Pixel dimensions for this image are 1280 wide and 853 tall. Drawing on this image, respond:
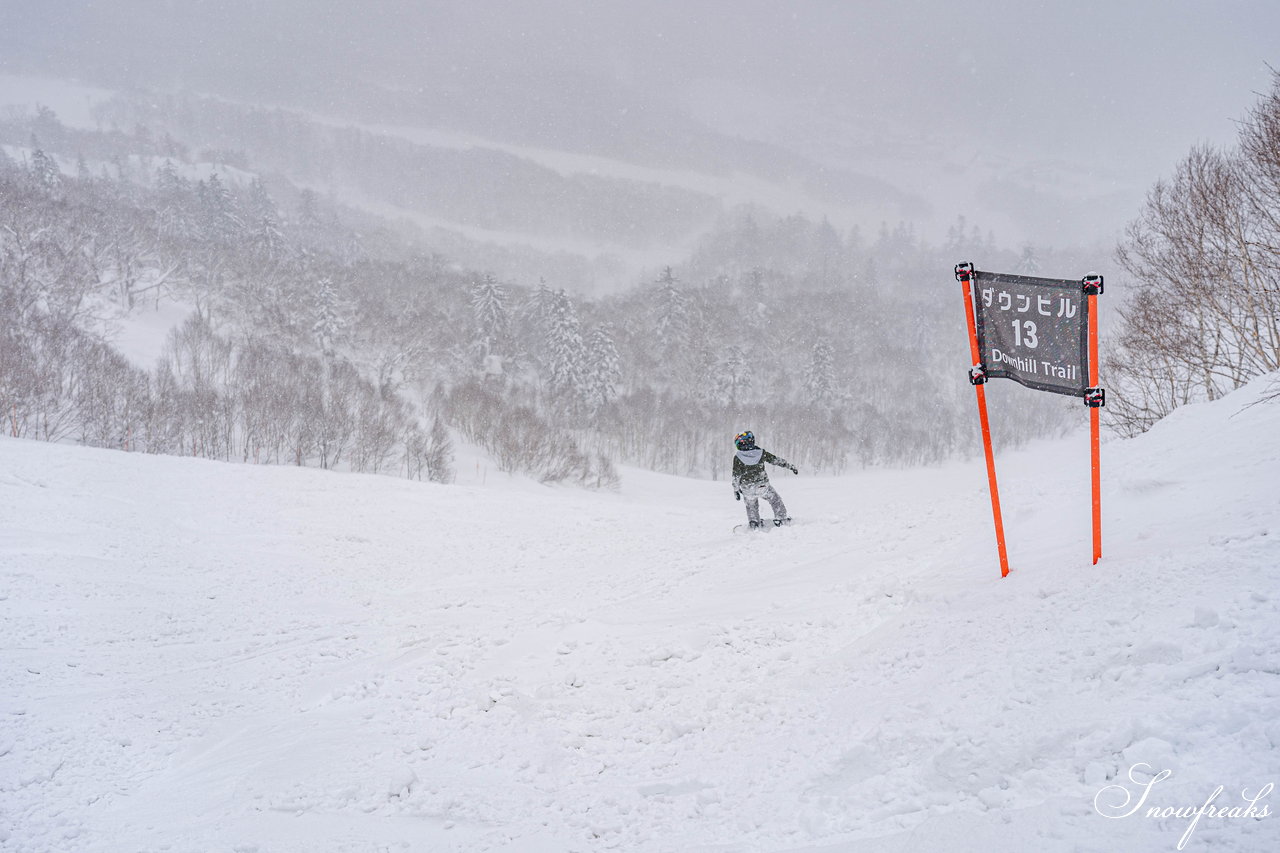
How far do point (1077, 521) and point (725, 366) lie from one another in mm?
75629

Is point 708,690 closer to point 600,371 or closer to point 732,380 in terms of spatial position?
point 600,371

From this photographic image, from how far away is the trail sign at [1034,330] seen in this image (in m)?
5.45

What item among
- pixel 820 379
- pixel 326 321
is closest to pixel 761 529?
pixel 326 321

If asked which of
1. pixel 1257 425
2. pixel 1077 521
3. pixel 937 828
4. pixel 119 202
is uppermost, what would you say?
pixel 119 202

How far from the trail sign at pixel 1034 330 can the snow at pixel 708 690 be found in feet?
5.79

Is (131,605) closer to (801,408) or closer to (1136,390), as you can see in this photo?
(1136,390)

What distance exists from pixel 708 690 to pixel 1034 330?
4.70 m

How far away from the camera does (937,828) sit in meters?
3.08

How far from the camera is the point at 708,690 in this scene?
5422 millimetres

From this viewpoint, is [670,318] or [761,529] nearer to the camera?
[761,529]

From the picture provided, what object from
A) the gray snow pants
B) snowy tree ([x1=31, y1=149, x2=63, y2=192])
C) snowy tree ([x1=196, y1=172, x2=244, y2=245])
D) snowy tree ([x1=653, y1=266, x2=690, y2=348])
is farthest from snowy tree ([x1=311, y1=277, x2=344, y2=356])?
the gray snow pants

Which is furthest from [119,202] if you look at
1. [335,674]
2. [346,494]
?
[335,674]

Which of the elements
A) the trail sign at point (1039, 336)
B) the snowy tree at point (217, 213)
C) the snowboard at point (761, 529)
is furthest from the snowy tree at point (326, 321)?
the trail sign at point (1039, 336)

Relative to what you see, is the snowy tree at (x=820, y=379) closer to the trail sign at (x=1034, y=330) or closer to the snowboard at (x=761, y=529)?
the snowboard at (x=761, y=529)
